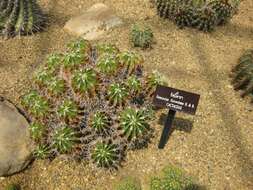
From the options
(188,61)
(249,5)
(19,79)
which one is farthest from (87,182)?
(249,5)

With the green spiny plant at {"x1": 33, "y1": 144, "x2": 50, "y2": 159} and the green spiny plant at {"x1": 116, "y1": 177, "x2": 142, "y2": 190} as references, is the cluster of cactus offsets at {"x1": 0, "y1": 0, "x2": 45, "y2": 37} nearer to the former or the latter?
the green spiny plant at {"x1": 33, "y1": 144, "x2": 50, "y2": 159}

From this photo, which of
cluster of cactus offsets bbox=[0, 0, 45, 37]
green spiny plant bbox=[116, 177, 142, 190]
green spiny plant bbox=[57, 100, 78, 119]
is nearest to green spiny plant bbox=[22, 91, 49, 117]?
green spiny plant bbox=[57, 100, 78, 119]

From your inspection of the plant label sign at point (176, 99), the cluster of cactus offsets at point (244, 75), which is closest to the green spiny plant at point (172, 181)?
the plant label sign at point (176, 99)

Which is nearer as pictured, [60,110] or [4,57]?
[60,110]

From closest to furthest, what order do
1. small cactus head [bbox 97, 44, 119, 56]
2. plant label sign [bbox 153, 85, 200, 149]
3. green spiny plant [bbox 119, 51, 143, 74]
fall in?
plant label sign [bbox 153, 85, 200, 149]
green spiny plant [bbox 119, 51, 143, 74]
small cactus head [bbox 97, 44, 119, 56]

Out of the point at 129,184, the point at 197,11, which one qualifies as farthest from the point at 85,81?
the point at 197,11

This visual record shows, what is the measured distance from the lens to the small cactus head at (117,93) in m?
4.33

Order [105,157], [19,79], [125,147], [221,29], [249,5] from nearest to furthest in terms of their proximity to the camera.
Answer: [105,157] → [125,147] → [19,79] → [221,29] → [249,5]

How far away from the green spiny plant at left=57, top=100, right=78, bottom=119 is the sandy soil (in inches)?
21.8

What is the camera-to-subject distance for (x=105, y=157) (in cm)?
432

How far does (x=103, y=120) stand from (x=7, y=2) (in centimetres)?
239

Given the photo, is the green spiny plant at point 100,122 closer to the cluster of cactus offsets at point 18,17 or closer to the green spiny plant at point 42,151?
the green spiny plant at point 42,151

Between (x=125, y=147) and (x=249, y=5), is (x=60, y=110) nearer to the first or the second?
(x=125, y=147)

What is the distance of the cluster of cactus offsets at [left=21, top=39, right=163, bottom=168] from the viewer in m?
4.33
